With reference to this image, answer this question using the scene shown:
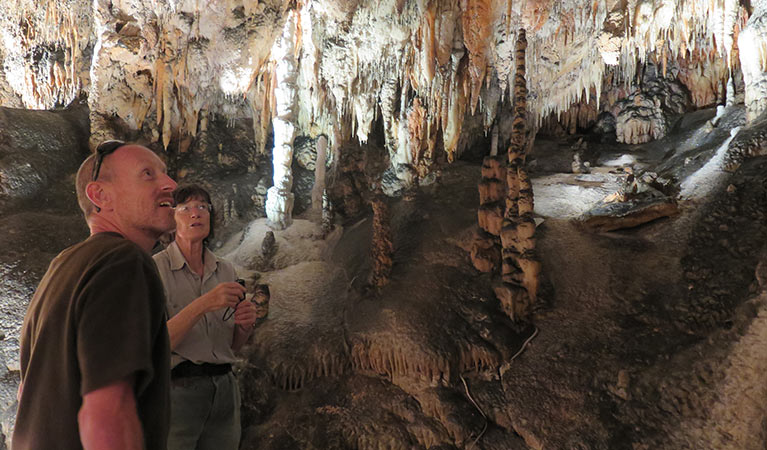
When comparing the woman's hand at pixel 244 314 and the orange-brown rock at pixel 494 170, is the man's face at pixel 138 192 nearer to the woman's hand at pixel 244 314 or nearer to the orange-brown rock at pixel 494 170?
the woman's hand at pixel 244 314

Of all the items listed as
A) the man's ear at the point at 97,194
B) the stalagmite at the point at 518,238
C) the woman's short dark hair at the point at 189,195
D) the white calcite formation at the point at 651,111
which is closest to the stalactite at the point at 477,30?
the stalagmite at the point at 518,238

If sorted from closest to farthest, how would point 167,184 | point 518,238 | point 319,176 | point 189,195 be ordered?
point 167,184
point 189,195
point 518,238
point 319,176

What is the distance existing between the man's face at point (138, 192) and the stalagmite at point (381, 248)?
5.59m

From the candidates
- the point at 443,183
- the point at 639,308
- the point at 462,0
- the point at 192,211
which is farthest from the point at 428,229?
the point at 192,211

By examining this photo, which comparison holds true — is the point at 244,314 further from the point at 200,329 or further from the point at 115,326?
the point at 115,326

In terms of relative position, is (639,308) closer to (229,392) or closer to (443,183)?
(229,392)

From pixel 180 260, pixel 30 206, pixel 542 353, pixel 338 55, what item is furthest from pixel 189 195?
pixel 338 55

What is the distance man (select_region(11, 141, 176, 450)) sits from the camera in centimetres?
97

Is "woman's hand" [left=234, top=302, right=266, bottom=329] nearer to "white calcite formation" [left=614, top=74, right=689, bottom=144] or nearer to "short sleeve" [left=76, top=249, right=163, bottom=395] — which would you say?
"short sleeve" [left=76, top=249, right=163, bottom=395]

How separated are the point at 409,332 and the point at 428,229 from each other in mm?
2914

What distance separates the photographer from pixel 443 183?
35.4 feet

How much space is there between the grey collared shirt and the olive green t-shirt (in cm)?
95

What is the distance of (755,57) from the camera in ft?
25.5

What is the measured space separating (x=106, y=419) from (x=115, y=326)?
21 centimetres
